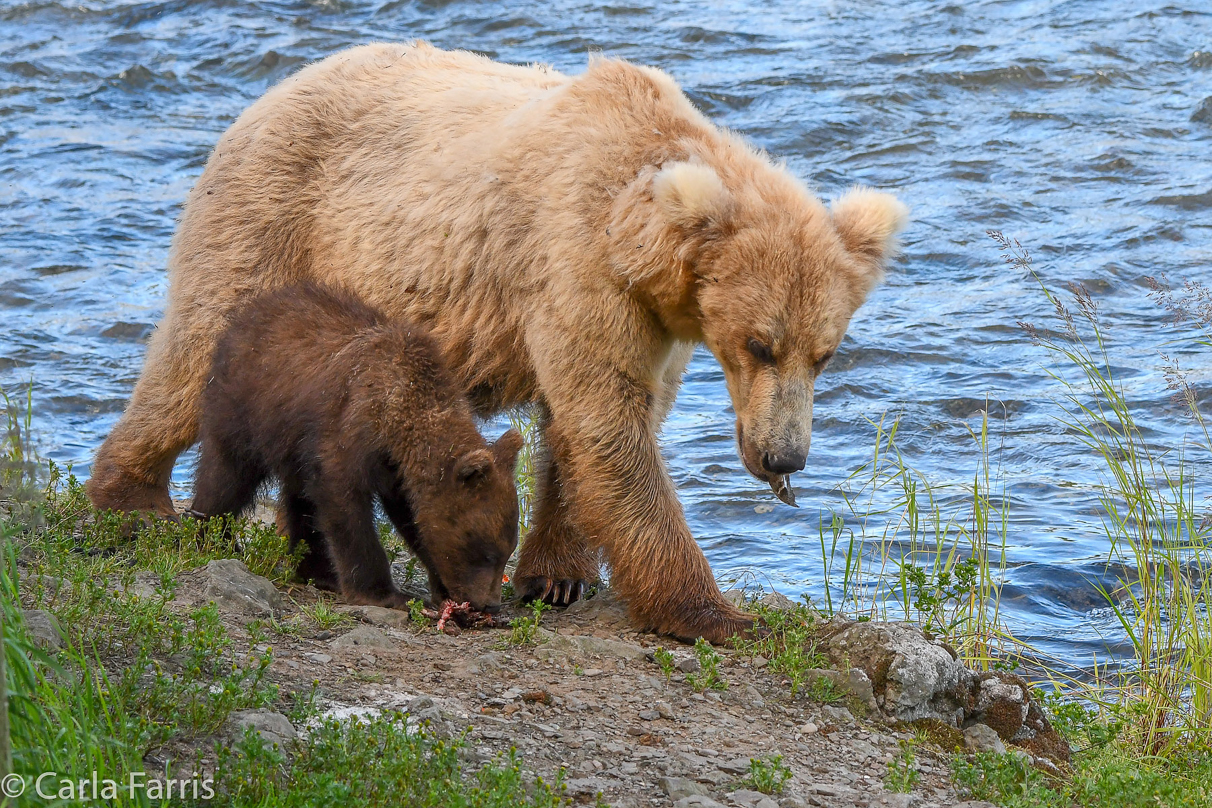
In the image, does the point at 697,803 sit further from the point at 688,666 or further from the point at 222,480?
the point at 222,480

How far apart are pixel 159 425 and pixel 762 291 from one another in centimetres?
321

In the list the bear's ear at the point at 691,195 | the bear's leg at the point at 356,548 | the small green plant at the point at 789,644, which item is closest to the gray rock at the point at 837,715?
Result: the small green plant at the point at 789,644

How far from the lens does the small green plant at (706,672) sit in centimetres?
520

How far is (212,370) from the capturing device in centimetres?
632

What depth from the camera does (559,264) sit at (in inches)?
231

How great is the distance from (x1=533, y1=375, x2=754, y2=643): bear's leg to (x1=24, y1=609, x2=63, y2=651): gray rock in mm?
2250

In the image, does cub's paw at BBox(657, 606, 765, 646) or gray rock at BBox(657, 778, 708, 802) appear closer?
gray rock at BBox(657, 778, 708, 802)

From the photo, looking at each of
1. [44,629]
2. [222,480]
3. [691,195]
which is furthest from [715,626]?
[44,629]

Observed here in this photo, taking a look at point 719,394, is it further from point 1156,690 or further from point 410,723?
point 410,723

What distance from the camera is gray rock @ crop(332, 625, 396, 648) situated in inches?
201

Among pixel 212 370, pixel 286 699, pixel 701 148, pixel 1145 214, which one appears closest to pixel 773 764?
pixel 286 699

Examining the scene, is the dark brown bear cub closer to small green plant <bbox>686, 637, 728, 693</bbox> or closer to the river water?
small green plant <bbox>686, 637, 728, 693</bbox>

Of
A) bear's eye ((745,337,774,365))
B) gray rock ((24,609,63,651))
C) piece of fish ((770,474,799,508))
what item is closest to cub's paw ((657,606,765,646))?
piece of fish ((770,474,799,508))

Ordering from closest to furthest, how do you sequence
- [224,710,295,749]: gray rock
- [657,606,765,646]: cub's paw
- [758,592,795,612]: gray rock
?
1. [224,710,295,749]: gray rock
2. [657,606,765,646]: cub's paw
3. [758,592,795,612]: gray rock
